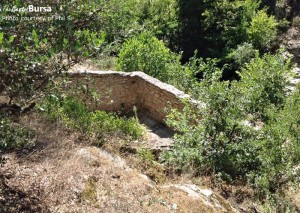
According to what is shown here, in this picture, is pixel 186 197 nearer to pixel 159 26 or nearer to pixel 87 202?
pixel 87 202

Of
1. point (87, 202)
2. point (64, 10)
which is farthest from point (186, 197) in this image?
point (64, 10)

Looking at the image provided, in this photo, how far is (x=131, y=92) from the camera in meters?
8.33

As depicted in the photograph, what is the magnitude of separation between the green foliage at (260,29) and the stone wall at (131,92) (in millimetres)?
6002

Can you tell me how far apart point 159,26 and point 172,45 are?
0.84m

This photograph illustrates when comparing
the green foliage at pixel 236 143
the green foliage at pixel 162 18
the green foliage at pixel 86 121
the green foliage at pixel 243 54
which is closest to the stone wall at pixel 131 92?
the green foliage at pixel 86 121

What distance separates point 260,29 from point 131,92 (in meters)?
6.57

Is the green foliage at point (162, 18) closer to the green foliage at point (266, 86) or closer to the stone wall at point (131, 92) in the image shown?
the stone wall at point (131, 92)

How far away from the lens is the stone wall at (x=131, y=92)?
7.74 metres

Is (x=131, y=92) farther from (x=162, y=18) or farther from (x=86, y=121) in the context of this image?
(x=162, y=18)

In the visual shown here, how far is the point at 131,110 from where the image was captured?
8516 millimetres

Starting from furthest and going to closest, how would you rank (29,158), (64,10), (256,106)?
(256,106)
(29,158)
(64,10)

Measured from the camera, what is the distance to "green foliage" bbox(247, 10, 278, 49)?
41.4 ft

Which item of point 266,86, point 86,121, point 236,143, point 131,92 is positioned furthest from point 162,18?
point 236,143

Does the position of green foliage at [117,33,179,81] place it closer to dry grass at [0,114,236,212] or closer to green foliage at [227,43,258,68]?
dry grass at [0,114,236,212]
